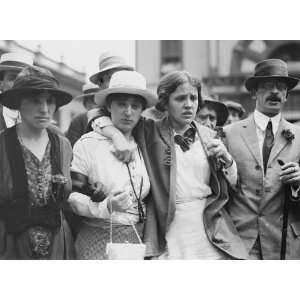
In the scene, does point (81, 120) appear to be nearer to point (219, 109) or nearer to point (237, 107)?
point (219, 109)

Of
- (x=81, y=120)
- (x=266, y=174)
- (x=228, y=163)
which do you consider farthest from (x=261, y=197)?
(x=81, y=120)

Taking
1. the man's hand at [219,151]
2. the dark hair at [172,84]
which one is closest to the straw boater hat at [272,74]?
the dark hair at [172,84]

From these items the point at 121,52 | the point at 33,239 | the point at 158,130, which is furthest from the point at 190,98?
the point at 33,239

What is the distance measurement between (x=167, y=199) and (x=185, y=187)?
0.15 m

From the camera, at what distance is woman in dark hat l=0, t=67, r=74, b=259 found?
3523mm

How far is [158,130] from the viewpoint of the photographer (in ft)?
11.6

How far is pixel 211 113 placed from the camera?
399 cm

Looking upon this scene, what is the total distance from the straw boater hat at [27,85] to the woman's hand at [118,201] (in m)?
0.94

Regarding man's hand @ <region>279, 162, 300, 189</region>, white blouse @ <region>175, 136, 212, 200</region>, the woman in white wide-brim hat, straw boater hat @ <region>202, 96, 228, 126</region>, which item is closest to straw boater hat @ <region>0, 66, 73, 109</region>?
the woman in white wide-brim hat

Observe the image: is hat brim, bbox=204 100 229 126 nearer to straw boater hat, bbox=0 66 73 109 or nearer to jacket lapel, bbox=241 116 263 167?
jacket lapel, bbox=241 116 263 167

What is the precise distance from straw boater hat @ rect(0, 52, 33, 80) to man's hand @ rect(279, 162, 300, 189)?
198 cm

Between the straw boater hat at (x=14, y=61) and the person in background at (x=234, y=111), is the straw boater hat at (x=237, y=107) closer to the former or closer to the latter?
the person in background at (x=234, y=111)

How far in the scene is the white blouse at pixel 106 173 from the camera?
3.36m

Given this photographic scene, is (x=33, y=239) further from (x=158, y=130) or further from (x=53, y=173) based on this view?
(x=158, y=130)
